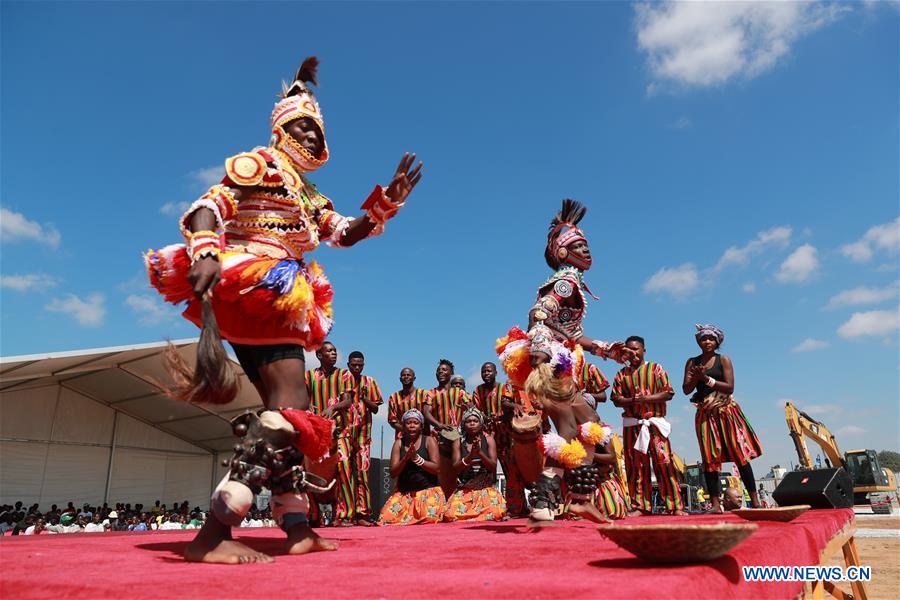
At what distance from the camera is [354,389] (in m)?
6.82

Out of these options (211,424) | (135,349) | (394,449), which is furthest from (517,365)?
(211,424)

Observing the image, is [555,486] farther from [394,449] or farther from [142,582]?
[394,449]

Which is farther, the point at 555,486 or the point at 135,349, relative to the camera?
the point at 135,349

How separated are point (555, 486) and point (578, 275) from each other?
94.6 inches

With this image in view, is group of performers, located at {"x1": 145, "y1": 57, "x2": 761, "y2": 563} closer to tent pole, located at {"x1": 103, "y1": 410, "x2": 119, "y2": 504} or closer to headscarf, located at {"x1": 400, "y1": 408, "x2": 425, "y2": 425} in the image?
headscarf, located at {"x1": 400, "y1": 408, "x2": 425, "y2": 425}

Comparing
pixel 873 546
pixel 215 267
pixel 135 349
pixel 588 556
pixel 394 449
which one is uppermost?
pixel 135 349

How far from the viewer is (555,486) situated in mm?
3875

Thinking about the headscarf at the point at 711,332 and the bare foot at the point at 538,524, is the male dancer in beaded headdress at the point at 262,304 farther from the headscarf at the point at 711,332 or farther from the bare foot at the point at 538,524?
the headscarf at the point at 711,332

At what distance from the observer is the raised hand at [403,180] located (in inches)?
127

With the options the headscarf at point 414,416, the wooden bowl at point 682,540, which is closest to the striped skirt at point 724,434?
the headscarf at point 414,416

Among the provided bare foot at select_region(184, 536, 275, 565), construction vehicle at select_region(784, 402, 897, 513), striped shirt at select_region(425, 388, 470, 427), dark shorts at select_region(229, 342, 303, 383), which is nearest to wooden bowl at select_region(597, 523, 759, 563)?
bare foot at select_region(184, 536, 275, 565)

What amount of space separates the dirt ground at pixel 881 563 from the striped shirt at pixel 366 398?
7347mm

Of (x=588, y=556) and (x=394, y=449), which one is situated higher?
(x=394, y=449)

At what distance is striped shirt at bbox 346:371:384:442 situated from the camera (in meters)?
6.79
